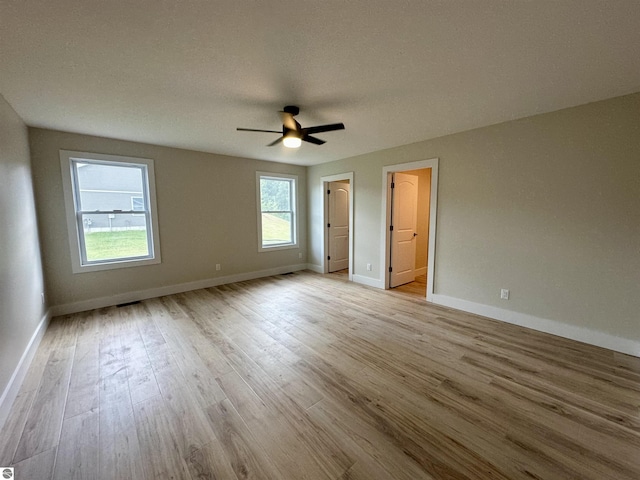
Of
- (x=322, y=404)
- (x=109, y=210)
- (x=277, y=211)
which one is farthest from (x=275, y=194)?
(x=322, y=404)

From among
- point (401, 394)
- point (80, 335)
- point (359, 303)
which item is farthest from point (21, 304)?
point (359, 303)

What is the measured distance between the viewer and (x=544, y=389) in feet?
6.35

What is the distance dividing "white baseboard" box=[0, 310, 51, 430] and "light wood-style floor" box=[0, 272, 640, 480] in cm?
5

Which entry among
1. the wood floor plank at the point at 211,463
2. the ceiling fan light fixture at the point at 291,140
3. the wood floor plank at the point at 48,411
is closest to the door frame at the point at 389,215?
the ceiling fan light fixture at the point at 291,140

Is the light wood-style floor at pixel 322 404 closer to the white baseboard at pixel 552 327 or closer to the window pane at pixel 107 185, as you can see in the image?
the white baseboard at pixel 552 327

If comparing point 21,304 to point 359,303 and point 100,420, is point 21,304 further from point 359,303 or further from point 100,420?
point 359,303

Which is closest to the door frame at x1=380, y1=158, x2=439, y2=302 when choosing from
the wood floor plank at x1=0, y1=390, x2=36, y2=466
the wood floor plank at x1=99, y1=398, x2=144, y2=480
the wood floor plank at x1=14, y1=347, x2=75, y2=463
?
the wood floor plank at x1=99, y1=398, x2=144, y2=480

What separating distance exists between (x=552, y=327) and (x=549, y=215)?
4.12 ft

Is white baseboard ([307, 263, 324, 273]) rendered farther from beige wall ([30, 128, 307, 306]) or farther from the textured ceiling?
the textured ceiling

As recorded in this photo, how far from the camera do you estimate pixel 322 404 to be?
179cm

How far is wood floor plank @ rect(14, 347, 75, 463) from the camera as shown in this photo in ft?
4.81

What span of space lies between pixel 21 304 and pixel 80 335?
719mm

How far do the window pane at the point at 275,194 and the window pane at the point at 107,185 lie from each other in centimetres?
216

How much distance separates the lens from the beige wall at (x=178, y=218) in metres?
3.26
